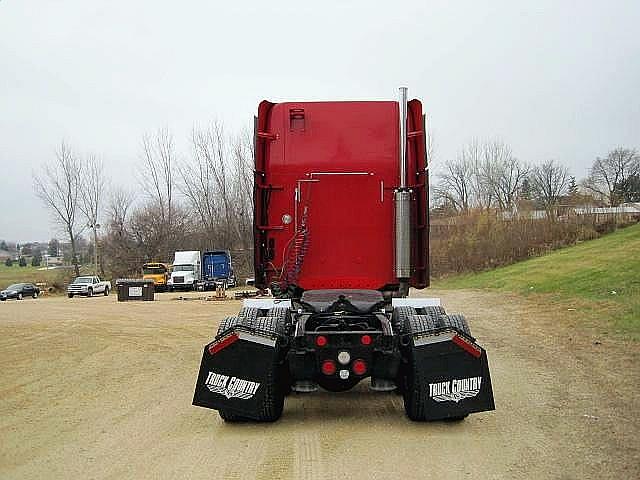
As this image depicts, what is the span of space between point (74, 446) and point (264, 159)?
407cm

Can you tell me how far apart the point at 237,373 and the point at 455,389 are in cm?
220

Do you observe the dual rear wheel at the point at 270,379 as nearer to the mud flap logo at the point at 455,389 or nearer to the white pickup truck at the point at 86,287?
the mud flap logo at the point at 455,389

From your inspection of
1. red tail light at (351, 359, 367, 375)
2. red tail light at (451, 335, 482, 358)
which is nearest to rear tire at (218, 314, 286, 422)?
red tail light at (351, 359, 367, 375)

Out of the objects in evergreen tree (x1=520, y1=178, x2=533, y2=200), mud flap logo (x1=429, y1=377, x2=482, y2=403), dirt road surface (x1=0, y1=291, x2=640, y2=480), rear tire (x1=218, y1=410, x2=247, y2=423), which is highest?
evergreen tree (x1=520, y1=178, x2=533, y2=200)

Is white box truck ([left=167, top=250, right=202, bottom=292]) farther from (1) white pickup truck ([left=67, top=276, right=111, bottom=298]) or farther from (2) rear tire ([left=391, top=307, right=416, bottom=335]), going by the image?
(2) rear tire ([left=391, top=307, right=416, bottom=335])

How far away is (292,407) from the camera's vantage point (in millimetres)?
8914

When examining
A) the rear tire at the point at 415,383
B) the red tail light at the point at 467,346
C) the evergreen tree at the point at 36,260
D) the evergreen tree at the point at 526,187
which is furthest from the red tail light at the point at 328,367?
the evergreen tree at the point at 36,260

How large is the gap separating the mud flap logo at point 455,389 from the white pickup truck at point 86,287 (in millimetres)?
50981

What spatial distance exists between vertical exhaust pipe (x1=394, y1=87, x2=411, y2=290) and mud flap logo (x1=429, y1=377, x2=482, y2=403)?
1947mm

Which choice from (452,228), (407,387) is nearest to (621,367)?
(407,387)

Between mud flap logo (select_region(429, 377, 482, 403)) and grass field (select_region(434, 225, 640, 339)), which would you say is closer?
mud flap logo (select_region(429, 377, 482, 403))

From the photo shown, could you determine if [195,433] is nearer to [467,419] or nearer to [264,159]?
[467,419]

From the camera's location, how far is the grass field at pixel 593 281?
18.8m

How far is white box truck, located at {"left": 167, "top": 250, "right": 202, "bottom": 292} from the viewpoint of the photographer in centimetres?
5891
